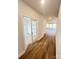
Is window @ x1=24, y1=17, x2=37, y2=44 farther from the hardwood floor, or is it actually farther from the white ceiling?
the white ceiling

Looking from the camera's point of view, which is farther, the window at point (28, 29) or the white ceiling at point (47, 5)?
the window at point (28, 29)

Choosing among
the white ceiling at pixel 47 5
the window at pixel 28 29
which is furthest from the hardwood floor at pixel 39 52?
the white ceiling at pixel 47 5

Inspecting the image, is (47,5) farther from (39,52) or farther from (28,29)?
(39,52)

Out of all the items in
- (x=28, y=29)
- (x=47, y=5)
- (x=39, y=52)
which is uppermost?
(x=47, y=5)

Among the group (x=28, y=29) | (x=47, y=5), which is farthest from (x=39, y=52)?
(x=47, y=5)

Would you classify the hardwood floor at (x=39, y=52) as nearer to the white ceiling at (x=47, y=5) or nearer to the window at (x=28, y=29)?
the window at (x=28, y=29)

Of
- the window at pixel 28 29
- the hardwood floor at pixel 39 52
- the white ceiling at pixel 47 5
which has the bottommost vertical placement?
the hardwood floor at pixel 39 52
